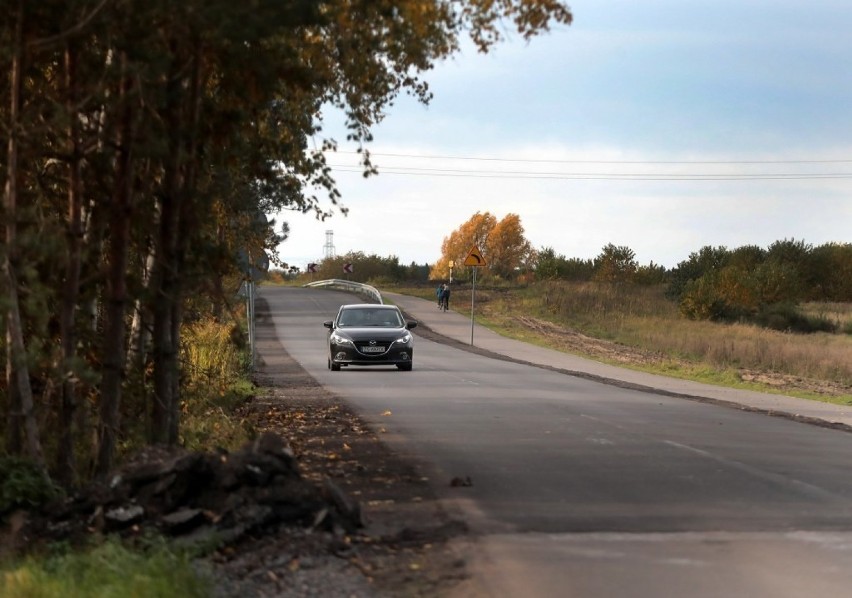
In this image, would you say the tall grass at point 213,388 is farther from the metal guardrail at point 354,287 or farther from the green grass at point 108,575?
the metal guardrail at point 354,287

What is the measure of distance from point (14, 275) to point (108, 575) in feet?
8.33

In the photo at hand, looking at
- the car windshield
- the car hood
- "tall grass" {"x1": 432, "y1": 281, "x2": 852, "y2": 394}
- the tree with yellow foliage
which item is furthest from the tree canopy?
the tree with yellow foliage

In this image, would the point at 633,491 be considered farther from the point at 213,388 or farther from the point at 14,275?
the point at 213,388

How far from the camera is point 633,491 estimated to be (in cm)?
1044

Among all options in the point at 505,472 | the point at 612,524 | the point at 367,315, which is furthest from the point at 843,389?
the point at 612,524

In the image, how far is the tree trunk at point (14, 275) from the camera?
26.5ft

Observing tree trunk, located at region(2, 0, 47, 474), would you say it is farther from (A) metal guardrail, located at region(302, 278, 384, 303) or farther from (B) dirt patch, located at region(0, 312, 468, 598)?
(A) metal guardrail, located at region(302, 278, 384, 303)

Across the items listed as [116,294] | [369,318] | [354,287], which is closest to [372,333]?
[369,318]

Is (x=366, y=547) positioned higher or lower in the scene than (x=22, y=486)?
lower

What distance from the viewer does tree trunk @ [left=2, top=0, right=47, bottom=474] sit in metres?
8.06

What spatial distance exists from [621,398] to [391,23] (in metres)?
14.6

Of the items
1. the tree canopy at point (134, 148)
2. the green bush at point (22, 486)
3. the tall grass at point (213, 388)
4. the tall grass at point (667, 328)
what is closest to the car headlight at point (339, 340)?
the tall grass at point (213, 388)

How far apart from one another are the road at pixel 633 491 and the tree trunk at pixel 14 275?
3282mm

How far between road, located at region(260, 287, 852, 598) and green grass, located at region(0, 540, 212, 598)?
5.19 feet
